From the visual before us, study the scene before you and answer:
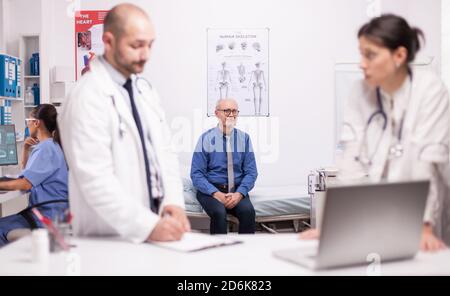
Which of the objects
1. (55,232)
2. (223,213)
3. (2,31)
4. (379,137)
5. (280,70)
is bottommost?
(223,213)

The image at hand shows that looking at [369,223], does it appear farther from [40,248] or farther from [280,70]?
[280,70]

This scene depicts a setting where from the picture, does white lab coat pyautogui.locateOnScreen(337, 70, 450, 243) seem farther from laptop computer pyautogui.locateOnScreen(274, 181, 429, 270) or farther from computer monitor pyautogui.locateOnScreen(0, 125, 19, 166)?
computer monitor pyautogui.locateOnScreen(0, 125, 19, 166)

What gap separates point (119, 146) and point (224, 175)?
218 centimetres

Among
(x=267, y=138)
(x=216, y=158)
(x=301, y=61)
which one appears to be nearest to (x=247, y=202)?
(x=216, y=158)

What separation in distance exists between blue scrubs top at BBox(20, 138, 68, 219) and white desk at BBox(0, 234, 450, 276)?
4.45 ft

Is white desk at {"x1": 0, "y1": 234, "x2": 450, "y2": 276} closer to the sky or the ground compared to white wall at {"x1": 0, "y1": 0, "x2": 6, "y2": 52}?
closer to the ground

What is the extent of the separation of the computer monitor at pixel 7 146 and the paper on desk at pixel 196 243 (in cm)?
215

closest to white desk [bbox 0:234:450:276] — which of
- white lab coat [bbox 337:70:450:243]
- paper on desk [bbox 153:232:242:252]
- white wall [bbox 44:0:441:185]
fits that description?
paper on desk [bbox 153:232:242:252]

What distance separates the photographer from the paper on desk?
53.0 inches

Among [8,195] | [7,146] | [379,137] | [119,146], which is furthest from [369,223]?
[7,146]

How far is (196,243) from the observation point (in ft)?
4.56

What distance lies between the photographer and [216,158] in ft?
11.7
